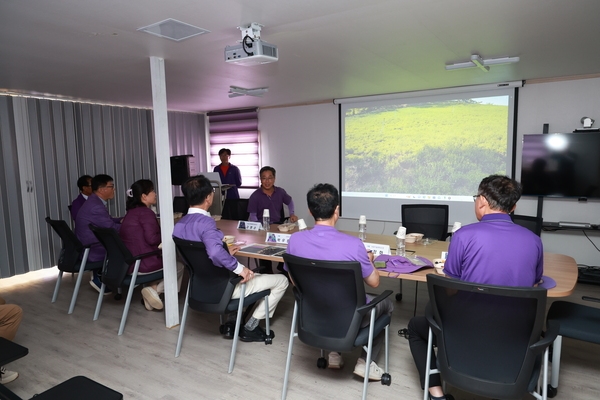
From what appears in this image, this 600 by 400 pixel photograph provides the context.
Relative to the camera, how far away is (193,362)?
3.07 m

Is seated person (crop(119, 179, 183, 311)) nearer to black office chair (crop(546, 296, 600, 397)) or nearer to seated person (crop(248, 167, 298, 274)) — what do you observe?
seated person (crop(248, 167, 298, 274))

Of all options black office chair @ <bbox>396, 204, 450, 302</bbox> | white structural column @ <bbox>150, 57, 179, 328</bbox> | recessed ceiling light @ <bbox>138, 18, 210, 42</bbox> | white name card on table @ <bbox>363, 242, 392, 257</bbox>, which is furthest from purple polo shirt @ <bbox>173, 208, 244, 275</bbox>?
black office chair @ <bbox>396, 204, 450, 302</bbox>

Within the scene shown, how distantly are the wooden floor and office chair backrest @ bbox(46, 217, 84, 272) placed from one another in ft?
1.57

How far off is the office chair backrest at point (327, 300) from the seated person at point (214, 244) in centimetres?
66

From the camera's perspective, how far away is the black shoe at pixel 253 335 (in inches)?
132

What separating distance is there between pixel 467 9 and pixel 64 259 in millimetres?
4480

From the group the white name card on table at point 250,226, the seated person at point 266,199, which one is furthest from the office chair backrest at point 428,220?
the white name card on table at point 250,226

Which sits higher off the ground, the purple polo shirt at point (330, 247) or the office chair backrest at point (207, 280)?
the purple polo shirt at point (330, 247)

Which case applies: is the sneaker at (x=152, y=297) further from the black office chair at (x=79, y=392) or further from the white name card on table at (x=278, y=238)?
the black office chair at (x=79, y=392)

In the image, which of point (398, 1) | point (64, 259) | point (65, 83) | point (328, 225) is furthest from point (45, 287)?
point (398, 1)

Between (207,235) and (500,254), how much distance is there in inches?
75.3

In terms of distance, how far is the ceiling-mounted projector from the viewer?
112 inches

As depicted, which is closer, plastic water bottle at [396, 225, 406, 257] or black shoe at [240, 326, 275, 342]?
plastic water bottle at [396, 225, 406, 257]

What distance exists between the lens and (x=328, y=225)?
96.3 inches
